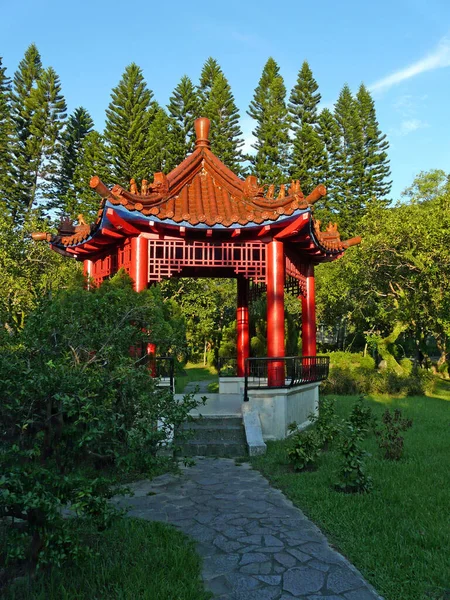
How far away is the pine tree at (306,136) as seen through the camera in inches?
1291

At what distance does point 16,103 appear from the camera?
29922 mm

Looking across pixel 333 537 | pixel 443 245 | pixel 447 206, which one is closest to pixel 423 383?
pixel 443 245

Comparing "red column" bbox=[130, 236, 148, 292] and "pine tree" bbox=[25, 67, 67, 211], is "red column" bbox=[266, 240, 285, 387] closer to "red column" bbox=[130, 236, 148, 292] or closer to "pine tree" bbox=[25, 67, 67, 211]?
"red column" bbox=[130, 236, 148, 292]

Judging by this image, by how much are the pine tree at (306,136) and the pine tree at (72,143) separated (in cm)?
1448

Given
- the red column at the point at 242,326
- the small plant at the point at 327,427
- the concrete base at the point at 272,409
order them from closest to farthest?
1. the small plant at the point at 327,427
2. the concrete base at the point at 272,409
3. the red column at the point at 242,326

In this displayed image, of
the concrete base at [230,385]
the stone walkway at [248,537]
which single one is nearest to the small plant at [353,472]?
the stone walkway at [248,537]

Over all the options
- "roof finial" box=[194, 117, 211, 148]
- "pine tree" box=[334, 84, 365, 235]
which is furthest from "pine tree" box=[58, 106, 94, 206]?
"roof finial" box=[194, 117, 211, 148]

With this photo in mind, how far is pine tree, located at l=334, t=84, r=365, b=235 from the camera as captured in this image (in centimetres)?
3391

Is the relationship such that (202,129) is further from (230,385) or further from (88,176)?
(88,176)

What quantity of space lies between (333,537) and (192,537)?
127 centimetres

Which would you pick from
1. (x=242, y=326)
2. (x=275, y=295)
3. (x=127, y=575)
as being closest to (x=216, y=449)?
(x=275, y=295)

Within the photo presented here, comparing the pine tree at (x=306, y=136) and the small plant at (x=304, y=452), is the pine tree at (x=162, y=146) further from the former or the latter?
the small plant at (x=304, y=452)

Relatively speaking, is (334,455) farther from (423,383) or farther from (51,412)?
(423,383)

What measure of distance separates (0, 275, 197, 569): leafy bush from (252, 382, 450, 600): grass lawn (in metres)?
1.88
